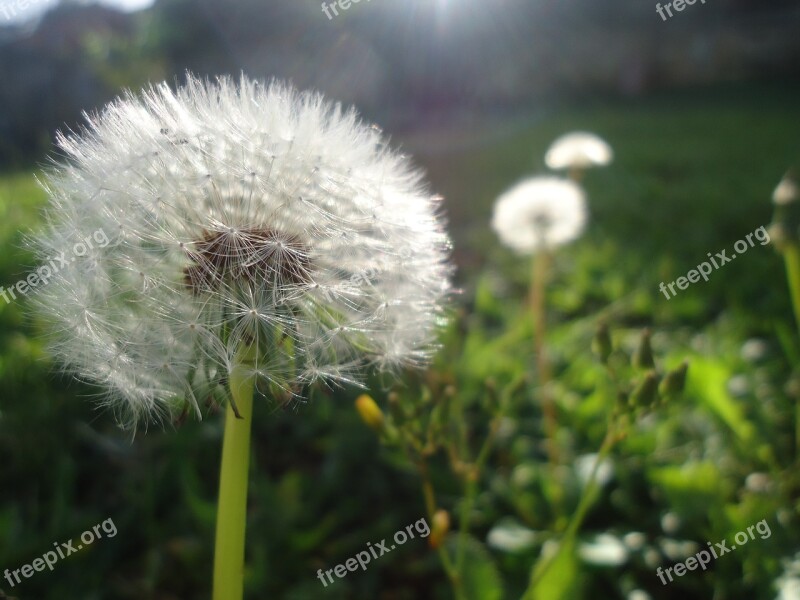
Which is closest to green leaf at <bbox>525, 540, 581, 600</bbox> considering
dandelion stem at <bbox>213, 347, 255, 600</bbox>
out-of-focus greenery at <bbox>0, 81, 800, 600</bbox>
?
out-of-focus greenery at <bbox>0, 81, 800, 600</bbox>

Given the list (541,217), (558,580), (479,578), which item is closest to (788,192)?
(541,217)

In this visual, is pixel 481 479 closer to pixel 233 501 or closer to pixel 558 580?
pixel 558 580

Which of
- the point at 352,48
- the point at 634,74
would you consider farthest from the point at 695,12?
the point at 352,48

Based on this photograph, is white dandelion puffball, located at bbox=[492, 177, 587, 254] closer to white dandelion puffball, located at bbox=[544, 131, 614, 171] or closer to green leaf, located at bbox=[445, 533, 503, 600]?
white dandelion puffball, located at bbox=[544, 131, 614, 171]

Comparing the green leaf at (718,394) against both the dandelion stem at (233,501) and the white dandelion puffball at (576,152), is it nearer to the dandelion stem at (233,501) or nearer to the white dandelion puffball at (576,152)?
the white dandelion puffball at (576,152)

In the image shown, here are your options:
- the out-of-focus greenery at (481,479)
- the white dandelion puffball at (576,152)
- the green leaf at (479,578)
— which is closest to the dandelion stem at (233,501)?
the out-of-focus greenery at (481,479)
